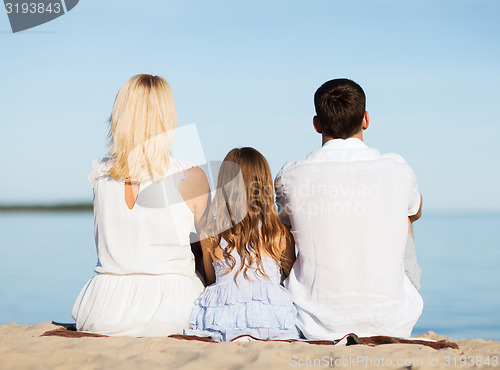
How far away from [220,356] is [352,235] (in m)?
1.02

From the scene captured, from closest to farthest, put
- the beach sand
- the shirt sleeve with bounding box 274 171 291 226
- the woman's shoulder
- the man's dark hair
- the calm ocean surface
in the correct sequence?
the beach sand, the man's dark hair, the shirt sleeve with bounding box 274 171 291 226, the woman's shoulder, the calm ocean surface

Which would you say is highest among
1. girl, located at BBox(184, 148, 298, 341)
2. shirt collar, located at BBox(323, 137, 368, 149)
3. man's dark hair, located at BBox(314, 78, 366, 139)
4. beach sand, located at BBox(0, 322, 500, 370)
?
man's dark hair, located at BBox(314, 78, 366, 139)

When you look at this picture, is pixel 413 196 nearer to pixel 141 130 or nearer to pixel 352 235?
pixel 352 235

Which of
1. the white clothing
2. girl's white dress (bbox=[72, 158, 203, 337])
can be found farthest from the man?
girl's white dress (bbox=[72, 158, 203, 337])

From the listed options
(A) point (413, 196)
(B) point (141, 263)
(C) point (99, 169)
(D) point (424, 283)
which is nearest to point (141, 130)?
(C) point (99, 169)

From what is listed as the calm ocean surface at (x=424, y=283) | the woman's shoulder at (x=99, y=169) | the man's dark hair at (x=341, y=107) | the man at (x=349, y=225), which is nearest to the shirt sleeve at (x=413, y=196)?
the man at (x=349, y=225)

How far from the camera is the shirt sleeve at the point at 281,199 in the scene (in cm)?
343

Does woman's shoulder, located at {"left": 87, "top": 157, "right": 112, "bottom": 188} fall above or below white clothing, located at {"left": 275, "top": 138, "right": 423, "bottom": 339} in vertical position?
above

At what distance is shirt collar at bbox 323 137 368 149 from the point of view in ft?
10.9

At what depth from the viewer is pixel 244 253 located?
11.6 feet

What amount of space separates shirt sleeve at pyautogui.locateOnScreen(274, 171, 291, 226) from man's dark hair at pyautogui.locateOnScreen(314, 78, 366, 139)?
41 cm

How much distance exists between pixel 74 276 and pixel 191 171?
8.25m

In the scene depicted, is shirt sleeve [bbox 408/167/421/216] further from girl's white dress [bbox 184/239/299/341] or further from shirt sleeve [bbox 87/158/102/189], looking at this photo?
shirt sleeve [bbox 87/158/102/189]

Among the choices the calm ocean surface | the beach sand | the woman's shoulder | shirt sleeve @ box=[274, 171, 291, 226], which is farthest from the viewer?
the calm ocean surface
